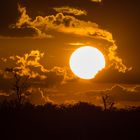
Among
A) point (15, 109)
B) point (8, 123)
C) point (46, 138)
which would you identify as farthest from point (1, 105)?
point (46, 138)

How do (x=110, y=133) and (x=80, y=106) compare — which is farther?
(x=80, y=106)

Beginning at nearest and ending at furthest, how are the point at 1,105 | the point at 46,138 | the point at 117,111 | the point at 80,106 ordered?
the point at 46,138 → the point at 1,105 → the point at 117,111 → the point at 80,106

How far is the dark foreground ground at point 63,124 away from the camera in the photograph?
8462cm

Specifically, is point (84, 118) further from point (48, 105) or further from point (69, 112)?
point (48, 105)

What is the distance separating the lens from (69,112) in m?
101

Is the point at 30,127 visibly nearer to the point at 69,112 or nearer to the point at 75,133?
the point at 75,133

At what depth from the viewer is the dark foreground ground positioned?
84.6 metres

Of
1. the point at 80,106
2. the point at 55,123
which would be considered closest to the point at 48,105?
the point at 80,106

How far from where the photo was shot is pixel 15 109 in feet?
311

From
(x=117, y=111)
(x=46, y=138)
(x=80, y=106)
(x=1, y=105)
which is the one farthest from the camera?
(x=80, y=106)

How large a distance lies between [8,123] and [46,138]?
289 inches

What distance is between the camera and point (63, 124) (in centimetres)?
9006

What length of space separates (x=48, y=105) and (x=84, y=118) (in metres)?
17.7

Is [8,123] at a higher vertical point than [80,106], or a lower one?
lower
